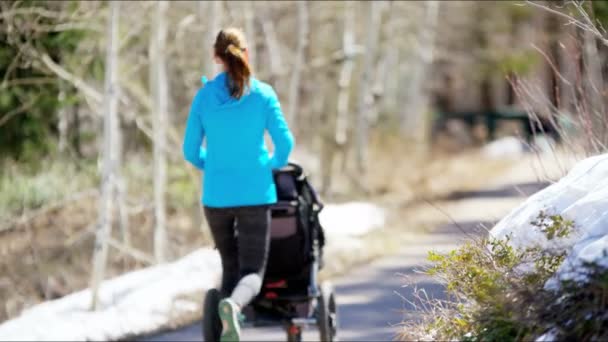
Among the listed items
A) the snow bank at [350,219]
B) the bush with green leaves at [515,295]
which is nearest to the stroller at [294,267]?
the bush with green leaves at [515,295]

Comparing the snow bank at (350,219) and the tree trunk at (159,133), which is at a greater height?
the tree trunk at (159,133)

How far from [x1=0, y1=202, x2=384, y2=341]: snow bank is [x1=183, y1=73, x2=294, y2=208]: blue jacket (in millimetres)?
1988

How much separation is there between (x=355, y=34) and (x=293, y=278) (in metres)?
20.1

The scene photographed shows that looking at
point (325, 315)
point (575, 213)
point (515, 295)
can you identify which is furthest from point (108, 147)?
point (515, 295)

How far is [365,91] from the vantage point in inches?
801

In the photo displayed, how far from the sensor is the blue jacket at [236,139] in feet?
25.6

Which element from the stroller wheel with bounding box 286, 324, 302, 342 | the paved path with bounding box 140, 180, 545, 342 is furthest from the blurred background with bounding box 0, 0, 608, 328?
the stroller wheel with bounding box 286, 324, 302, 342

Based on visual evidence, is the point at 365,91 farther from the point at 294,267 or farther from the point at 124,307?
the point at 294,267

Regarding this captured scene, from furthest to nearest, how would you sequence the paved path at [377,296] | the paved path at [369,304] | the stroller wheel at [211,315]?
1. the paved path at [369,304]
2. the paved path at [377,296]
3. the stroller wheel at [211,315]

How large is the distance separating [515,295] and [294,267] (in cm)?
355

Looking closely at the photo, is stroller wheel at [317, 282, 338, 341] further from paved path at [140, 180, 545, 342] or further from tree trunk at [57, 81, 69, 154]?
tree trunk at [57, 81, 69, 154]

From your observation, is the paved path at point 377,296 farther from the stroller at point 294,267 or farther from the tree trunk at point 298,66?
the tree trunk at point 298,66

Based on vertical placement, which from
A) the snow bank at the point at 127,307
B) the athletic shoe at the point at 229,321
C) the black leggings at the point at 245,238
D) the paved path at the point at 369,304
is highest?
the black leggings at the point at 245,238

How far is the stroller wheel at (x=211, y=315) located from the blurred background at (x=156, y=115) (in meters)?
2.17
